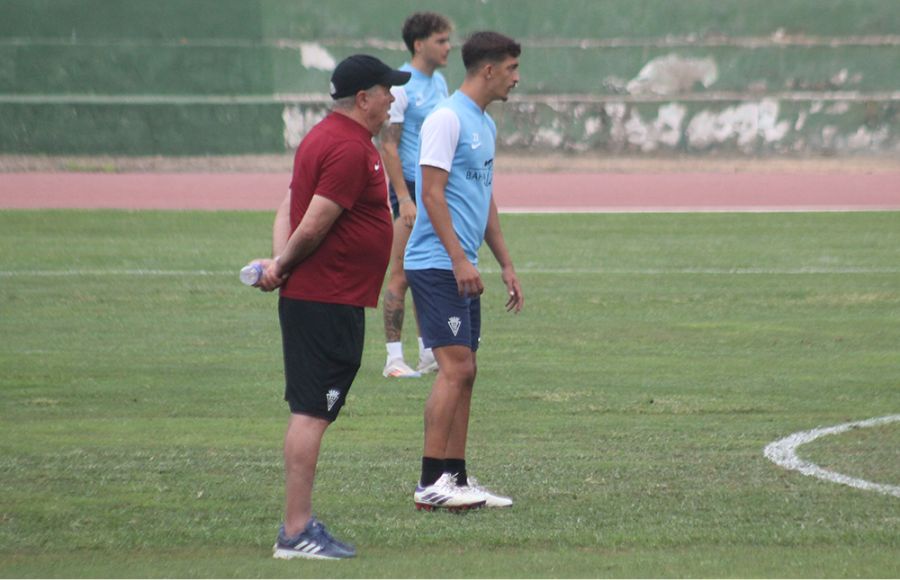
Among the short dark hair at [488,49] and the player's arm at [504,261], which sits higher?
the short dark hair at [488,49]

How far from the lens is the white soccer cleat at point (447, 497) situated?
663cm

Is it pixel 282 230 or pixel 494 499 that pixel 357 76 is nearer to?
pixel 282 230

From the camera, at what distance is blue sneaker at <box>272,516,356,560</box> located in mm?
5797

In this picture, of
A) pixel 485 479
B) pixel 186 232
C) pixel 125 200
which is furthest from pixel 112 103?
pixel 485 479

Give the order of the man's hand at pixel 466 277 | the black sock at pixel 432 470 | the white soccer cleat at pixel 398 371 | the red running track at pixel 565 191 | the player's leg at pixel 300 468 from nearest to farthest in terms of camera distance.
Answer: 1. the player's leg at pixel 300 468
2. the man's hand at pixel 466 277
3. the black sock at pixel 432 470
4. the white soccer cleat at pixel 398 371
5. the red running track at pixel 565 191

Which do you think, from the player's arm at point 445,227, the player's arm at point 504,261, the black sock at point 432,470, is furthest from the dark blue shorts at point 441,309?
the black sock at point 432,470

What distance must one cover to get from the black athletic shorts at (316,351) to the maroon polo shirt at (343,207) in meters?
0.05

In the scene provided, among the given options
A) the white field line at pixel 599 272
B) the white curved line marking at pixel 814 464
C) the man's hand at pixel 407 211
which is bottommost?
the white curved line marking at pixel 814 464

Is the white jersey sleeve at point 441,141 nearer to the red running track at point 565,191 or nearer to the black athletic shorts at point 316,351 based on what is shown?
the black athletic shorts at point 316,351

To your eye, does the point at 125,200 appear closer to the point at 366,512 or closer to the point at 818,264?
the point at 818,264

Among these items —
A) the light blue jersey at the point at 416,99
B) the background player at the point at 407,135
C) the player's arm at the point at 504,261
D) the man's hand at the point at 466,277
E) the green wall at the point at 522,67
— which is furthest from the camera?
the green wall at the point at 522,67

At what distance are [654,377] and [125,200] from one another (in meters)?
16.7

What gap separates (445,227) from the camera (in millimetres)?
6695

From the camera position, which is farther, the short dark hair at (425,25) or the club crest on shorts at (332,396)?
the short dark hair at (425,25)
